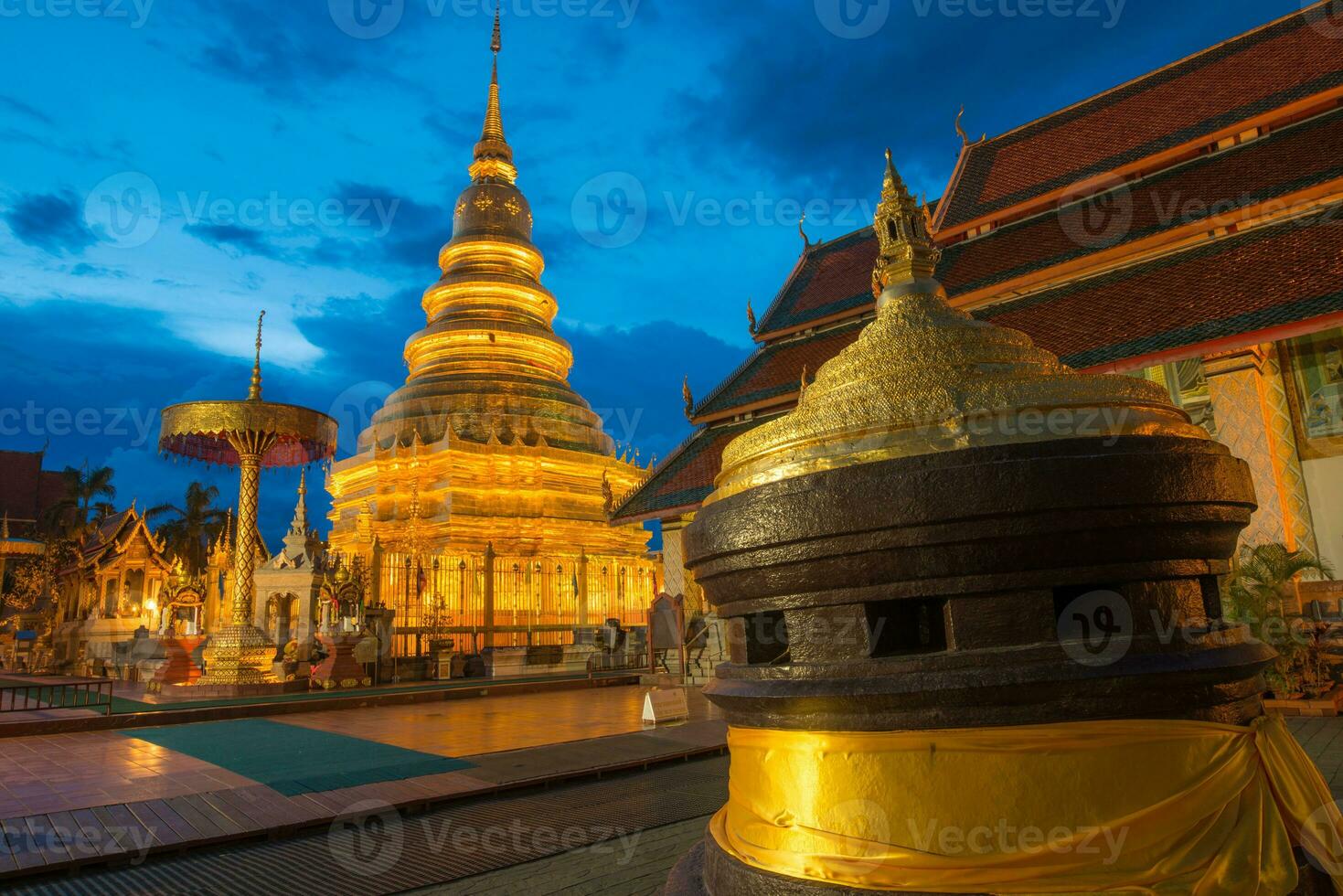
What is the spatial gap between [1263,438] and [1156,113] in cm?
735

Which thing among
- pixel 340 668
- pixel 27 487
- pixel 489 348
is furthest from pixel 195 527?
pixel 340 668

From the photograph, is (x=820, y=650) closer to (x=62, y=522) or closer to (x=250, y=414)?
(x=250, y=414)

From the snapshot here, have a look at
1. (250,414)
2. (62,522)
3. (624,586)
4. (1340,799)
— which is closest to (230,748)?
Result: (1340,799)

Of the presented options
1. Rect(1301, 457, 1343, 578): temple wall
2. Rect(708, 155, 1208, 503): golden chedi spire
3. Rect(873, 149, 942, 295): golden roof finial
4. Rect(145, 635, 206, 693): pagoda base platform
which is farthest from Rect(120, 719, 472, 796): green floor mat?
Rect(1301, 457, 1343, 578): temple wall

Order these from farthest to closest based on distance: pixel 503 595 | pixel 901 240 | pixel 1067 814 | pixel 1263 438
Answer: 1. pixel 503 595
2. pixel 1263 438
3. pixel 901 240
4. pixel 1067 814

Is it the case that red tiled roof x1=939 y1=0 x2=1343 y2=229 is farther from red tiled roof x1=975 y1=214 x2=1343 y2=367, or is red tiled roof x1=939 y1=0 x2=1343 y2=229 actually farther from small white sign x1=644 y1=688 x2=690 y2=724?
small white sign x1=644 y1=688 x2=690 y2=724

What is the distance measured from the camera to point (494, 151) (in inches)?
1404

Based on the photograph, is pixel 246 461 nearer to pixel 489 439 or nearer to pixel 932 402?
pixel 489 439

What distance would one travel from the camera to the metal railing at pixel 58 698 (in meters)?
11.8

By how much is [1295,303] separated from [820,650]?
382 inches

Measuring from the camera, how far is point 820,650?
2141mm

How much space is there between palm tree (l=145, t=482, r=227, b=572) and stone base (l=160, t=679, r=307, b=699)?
29.5 metres

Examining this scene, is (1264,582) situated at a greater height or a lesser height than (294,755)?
greater

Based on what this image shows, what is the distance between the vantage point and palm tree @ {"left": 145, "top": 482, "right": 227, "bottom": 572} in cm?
4136
